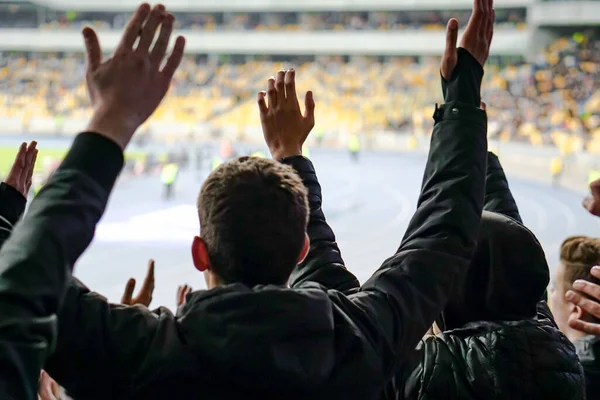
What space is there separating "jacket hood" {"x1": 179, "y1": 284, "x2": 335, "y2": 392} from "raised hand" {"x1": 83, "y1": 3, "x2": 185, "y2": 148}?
0.20 meters

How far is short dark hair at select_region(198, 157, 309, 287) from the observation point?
80 cm

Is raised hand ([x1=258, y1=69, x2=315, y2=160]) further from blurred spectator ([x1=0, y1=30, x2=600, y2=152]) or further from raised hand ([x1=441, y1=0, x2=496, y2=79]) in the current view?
blurred spectator ([x1=0, y1=30, x2=600, y2=152])

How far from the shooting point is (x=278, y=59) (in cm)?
2027

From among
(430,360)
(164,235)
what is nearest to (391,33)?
(164,235)

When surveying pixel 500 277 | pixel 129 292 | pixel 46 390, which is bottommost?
pixel 46 390

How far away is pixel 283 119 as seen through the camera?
1167 mm

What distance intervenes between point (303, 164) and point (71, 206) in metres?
0.50

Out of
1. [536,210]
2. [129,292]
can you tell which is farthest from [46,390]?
[536,210]

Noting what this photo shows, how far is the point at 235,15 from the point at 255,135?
7.15 m

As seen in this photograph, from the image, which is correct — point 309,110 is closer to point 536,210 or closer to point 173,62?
point 173,62

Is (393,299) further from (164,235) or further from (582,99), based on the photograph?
(582,99)

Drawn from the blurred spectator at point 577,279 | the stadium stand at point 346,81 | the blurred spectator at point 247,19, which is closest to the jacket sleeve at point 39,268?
the blurred spectator at point 577,279

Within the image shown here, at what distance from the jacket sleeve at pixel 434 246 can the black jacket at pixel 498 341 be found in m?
0.15

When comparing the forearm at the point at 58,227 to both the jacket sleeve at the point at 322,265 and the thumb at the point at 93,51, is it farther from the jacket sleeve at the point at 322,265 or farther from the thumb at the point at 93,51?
the jacket sleeve at the point at 322,265
